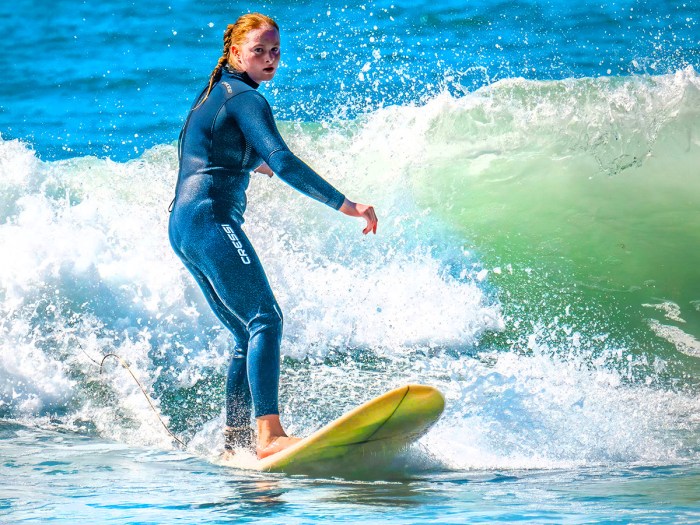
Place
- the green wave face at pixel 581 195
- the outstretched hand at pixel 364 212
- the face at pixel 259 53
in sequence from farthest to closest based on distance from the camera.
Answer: the green wave face at pixel 581 195 → the face at pixel 259 53 → the outstretched hand at pixel 364 212

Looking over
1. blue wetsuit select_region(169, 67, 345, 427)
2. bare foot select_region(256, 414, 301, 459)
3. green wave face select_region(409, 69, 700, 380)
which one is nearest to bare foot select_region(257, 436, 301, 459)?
bare foot select_region(256, 414, 301, 459)

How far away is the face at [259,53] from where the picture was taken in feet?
10.9

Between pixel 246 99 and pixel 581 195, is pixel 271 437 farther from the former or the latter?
pixel 581 195

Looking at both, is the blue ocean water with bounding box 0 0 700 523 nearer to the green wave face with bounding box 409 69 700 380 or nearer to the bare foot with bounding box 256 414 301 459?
the green wave face with bounding box 409 69 700 380

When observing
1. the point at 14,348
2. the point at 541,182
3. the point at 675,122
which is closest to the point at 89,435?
the point at 14,348

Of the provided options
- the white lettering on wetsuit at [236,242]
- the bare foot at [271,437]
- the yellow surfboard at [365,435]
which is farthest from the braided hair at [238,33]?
the yellow surfboard at [365,435]

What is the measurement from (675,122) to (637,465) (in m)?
Answer: 4.81

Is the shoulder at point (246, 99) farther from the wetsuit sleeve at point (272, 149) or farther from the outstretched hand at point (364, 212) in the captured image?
the outstretched hand at point (364, 212)

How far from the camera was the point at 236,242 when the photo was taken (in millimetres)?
3260

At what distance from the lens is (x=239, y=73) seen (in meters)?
3.38

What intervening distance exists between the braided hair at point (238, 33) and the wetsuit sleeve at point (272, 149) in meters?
0.21

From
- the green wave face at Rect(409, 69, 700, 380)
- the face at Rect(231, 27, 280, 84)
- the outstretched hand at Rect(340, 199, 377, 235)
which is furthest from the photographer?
the green wave face at Rect(409, 69, 700, 380)

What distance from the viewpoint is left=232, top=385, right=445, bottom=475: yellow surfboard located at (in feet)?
10.2

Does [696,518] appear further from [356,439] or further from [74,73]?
[74,73]
